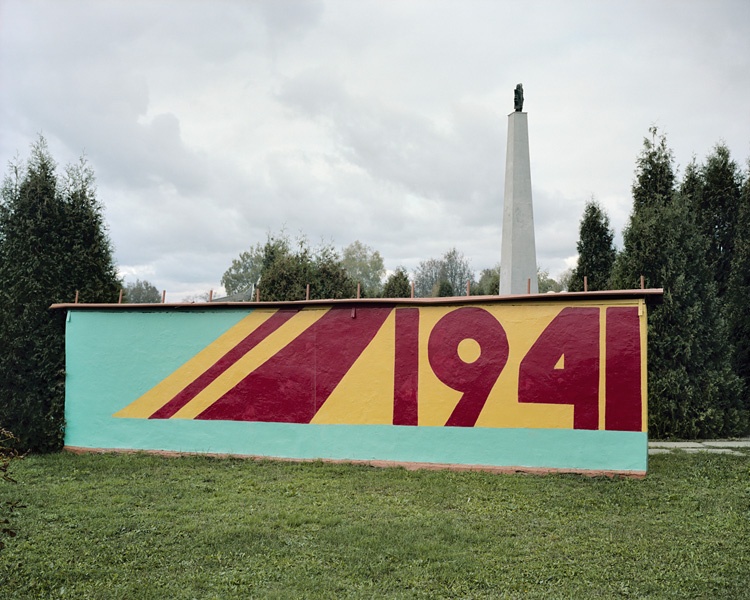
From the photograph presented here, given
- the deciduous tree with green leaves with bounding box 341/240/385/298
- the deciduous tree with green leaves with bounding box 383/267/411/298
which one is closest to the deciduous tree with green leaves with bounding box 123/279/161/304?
the deciduous tree with green leaves with bounding box 341/240/385/298

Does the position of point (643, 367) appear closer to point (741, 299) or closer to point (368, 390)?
point (368, 390)

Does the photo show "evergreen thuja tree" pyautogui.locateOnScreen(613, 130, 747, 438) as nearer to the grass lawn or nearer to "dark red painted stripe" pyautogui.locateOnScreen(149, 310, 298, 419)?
the grass lawn

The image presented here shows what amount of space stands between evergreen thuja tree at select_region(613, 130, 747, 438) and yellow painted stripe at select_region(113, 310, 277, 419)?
7.61m

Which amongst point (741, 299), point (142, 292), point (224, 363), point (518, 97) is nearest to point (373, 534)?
point (224, 363)

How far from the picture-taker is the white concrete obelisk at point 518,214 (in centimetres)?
1177

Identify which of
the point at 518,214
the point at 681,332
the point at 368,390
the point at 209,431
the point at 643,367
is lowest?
the point at 209,431

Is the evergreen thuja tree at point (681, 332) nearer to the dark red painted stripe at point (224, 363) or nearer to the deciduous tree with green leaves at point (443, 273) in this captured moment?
the dark red painted stripe at point (224, 363)

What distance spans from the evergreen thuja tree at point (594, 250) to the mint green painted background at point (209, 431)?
9.54 m

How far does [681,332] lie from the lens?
1145 cm

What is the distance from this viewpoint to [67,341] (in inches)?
388

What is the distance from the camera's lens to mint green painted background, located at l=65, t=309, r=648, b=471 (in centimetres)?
784

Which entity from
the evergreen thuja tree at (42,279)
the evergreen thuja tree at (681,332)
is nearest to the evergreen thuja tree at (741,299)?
the evergreen thuja tree at (681,332)

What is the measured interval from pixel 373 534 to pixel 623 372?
4.28 m

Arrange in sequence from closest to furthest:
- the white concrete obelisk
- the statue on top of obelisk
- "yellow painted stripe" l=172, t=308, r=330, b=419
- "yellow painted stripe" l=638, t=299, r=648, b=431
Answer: "yellow painted stripe" l=638, t=299, r=648, b=431 < "yellow painted stripe" l=172, t=308, r=330, b=419 < the white concrete obelisk < the statue on top of obelisk
